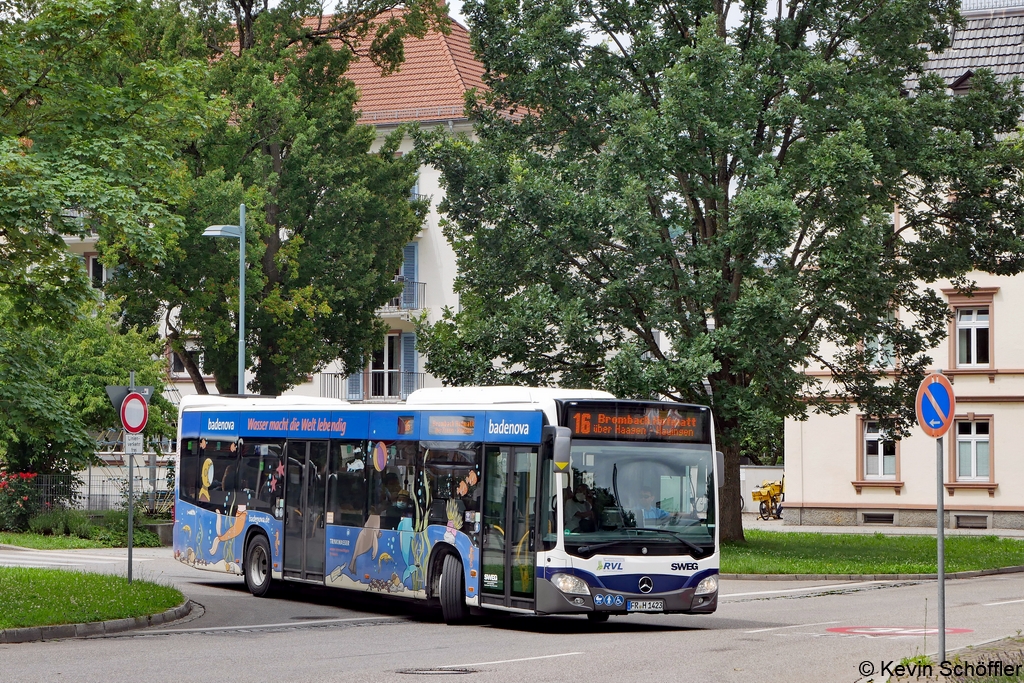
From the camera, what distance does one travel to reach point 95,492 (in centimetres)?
3525

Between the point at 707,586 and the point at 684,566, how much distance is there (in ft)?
1.33

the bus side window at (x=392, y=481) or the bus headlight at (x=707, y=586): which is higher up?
the bus side window at (x=392, y=481)

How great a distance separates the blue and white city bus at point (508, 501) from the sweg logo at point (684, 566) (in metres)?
0.02

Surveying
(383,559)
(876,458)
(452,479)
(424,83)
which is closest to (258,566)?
(383,559)

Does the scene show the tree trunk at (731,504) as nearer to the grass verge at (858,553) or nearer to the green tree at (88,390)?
the grass verge at (858,553)

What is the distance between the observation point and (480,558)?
16.2 m

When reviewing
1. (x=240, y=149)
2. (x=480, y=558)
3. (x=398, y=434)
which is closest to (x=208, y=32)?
(x=240, y=149)

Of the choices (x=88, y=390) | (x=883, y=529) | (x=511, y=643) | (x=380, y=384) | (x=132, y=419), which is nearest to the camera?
(x=511, y=643)

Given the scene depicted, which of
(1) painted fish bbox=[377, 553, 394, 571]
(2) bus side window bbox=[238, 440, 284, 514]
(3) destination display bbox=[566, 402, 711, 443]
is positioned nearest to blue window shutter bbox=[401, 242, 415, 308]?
(2) bus side window bbox=[238, 440, 284, 514]

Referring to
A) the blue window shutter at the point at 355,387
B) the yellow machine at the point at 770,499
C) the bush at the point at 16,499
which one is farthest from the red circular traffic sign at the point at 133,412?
the blue window shutter at the point at 355,387

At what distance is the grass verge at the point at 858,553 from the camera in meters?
26.4

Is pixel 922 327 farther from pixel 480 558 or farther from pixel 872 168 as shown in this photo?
pixel 480 558

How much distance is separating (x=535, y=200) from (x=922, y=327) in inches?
363

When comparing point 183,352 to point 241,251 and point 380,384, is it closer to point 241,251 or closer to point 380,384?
point 241,251
